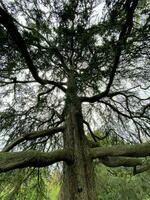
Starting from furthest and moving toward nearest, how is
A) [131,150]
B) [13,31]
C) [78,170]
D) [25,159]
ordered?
[78,170], [131,150], [13,31], [25,159]

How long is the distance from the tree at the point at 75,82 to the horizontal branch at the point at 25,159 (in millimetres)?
10

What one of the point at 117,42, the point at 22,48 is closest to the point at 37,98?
the point at 22,48

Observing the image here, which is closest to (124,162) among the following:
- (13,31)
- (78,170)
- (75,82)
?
(78,170)

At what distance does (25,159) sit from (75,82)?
3.82 feet

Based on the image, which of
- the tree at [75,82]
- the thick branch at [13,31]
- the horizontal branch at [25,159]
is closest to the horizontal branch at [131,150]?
the tree at [75,82]

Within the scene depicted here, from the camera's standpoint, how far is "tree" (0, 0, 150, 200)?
12.6 feet

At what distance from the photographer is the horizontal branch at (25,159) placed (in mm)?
3361

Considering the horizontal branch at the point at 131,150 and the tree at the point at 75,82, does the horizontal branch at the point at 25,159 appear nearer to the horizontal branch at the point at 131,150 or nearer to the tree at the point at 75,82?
the tree at the point at 75,82

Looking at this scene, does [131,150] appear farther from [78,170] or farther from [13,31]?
[13,31]

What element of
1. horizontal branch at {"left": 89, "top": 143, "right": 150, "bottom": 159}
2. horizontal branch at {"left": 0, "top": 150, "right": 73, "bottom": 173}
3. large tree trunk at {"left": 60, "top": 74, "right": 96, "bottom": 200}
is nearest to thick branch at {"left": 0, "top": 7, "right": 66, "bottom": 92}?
large tree trunk at {"left": 60, "top": 74, "right": 96, "bottom": 200}

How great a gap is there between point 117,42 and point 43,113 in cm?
265

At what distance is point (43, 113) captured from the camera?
5.99 metres

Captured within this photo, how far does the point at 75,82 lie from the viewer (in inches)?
161

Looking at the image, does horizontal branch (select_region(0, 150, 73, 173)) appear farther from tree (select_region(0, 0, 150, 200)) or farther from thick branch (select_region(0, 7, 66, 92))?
thick branch (select_region(0, 7, 66, 92))
